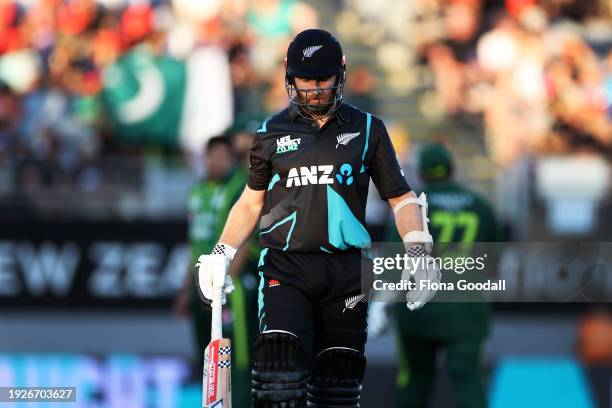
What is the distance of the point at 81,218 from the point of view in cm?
1248

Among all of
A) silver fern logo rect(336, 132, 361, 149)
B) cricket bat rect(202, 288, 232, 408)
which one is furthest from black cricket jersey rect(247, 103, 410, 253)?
cricket bat rect(202, 288, 232, 408)

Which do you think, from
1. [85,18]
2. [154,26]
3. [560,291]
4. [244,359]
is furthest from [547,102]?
[244,359]

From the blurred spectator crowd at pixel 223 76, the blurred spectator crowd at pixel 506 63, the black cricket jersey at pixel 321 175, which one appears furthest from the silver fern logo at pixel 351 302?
the blurred spectator crowd at pixel 506 63

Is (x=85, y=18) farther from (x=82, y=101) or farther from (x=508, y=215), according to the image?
(x=508, y=215)

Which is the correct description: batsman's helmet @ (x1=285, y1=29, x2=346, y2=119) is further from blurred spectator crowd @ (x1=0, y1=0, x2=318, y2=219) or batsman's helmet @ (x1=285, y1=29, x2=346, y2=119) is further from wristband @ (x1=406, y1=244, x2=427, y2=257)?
blurred spectator crowd @ (x1=0, y1=0, x2=318, y2=219)

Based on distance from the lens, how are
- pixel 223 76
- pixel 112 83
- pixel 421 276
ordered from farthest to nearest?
pixel 112 83
pixel 223 76
pixel 421 276

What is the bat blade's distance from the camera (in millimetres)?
4832

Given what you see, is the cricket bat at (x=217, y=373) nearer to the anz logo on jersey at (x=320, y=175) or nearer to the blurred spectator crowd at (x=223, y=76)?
the anz logo on jersey at (x=320, y=175)

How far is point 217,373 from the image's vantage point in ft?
16.0

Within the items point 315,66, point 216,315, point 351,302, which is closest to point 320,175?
point 315,66

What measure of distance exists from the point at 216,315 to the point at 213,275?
0.63 feet

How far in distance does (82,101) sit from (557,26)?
5.92 m

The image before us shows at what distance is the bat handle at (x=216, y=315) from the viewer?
4938 millimetres

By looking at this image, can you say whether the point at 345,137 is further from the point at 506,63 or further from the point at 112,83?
the point at 112,83
